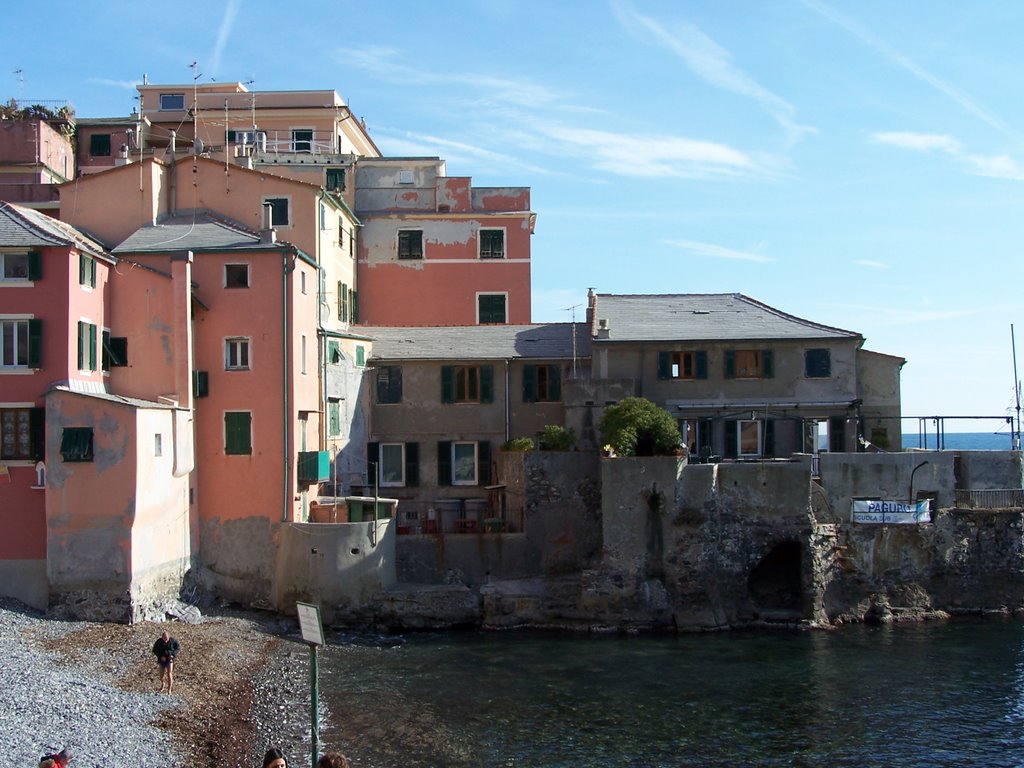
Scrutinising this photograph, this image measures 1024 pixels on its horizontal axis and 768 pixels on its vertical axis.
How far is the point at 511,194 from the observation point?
6372cm

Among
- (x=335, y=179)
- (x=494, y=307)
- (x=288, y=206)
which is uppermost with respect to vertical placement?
(x=335, y=179)

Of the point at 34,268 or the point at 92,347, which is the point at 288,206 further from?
the point at 34,268

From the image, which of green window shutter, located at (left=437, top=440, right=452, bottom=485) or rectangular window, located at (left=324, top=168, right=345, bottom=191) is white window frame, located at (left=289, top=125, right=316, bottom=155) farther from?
green window shutter, located at (left=437, top=440, right=452, bottom=485)

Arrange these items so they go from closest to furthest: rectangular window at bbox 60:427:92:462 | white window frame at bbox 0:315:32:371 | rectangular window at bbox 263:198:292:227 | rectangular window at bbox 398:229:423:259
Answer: rectangular window at bbox 60:427:92:462, white window frame at bbox 0:315:32:371, rectangular window at bbox 263:198:292:227, rectangular window at bbox 398:229:423:259

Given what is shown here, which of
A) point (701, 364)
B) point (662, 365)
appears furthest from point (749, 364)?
point (662, 365)

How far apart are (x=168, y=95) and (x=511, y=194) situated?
24339mm

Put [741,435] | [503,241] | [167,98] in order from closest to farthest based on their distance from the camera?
[741,435] < [503,241] < [167,98]

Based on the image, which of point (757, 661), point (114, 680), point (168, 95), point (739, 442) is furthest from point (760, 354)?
point (168, 95)

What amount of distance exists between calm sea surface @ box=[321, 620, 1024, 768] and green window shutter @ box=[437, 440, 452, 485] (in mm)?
9998

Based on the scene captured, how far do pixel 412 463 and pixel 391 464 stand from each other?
39.4 inches

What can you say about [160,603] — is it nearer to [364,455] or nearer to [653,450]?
[364,455]

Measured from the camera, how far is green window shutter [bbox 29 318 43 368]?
40.4m

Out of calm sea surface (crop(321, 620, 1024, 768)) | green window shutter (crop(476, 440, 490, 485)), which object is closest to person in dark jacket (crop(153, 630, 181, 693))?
calm sea surface (crop(321, 620, 1024, 768))

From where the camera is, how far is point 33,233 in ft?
135
